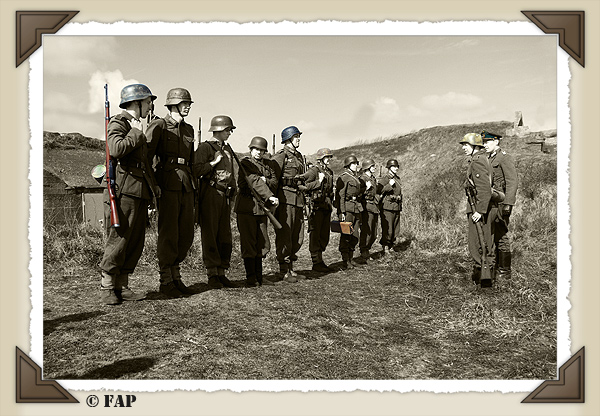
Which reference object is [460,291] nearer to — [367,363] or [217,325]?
[367,363]

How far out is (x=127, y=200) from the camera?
18.0 feet

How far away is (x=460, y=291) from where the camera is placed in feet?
24.3

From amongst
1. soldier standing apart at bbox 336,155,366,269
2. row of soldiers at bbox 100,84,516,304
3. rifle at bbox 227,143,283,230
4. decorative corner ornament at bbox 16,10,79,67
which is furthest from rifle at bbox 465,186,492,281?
decorative corner ornament at bbox 16,10,79,67

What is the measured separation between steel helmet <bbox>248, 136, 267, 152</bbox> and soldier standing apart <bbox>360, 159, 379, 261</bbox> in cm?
420

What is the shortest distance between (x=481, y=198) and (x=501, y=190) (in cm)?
52

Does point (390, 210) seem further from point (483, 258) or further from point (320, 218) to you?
point (483, 258)

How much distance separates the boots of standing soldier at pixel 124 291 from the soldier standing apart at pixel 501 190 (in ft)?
17.0

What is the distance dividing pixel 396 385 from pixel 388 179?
8.20 meters

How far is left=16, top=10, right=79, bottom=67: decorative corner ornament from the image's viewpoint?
5.01 metres

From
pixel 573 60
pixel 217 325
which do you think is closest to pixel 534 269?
pixel 573 60

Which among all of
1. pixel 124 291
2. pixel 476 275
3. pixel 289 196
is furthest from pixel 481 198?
pixel 124 291

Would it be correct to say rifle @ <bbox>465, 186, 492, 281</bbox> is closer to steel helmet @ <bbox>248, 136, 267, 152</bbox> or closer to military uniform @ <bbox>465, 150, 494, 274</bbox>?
military uniform @ <bbox>465, 150, 494, 274</bbox>

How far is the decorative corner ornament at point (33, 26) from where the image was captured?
5.01 m

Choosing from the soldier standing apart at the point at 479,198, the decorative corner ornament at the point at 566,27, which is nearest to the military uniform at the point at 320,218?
the soldier standing apart at the point at 479,198
